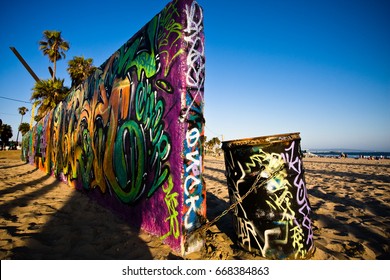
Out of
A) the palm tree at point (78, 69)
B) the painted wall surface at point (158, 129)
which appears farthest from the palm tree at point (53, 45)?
the painted wall surface at point (158, 129)

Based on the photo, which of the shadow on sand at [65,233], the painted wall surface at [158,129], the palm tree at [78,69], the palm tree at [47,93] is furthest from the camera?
the palm tree at [78,69]

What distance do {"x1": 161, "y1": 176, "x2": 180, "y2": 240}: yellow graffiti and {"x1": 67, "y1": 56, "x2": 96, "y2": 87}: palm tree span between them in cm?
1941

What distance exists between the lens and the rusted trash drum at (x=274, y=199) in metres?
1.78

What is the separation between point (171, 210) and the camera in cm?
207

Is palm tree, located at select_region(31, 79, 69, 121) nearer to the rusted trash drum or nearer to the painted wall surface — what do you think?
the painted wall surface

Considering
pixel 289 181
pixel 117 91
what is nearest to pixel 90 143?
pixel 117 91

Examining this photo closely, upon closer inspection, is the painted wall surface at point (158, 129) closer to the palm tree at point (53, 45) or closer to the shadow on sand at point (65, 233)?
the shadow on sand at point (65, 233)

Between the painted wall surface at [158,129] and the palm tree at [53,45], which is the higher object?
the palm tree at [53,45]

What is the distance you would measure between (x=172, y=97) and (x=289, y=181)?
1.45m

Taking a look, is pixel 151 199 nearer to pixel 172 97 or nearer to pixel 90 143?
pixel 172 97

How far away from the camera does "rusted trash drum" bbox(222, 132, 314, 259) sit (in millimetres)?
1783

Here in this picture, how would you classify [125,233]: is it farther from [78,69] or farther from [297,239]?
[78,69]

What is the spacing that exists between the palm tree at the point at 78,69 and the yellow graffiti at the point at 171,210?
19413 mm

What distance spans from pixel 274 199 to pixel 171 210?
1.03 meters
